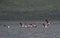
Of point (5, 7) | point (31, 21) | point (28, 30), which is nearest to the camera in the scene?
point (28, 30)

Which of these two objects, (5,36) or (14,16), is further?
(14,16)

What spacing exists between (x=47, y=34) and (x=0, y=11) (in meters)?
1.00

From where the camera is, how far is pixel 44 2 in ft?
10.1

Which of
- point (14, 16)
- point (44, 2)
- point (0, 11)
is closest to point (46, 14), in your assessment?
point (44, 2)

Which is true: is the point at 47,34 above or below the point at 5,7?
below

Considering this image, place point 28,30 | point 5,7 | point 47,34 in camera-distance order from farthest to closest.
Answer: point 5,7 → point 28,30 → point 47,34

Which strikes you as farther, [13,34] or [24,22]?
[24,22]

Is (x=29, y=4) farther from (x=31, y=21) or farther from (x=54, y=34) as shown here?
(x=54, y=34)

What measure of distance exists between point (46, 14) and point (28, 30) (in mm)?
600

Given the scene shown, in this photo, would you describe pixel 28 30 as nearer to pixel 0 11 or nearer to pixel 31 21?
pixel 31 21

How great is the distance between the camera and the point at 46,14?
116 inches

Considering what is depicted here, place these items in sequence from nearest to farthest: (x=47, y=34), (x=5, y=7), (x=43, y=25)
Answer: (x=47, y=34) < (x=43, y=25) < (x=5, y=7)

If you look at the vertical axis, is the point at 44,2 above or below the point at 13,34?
above

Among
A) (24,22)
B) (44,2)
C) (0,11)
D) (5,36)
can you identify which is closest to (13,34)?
(5,36)
